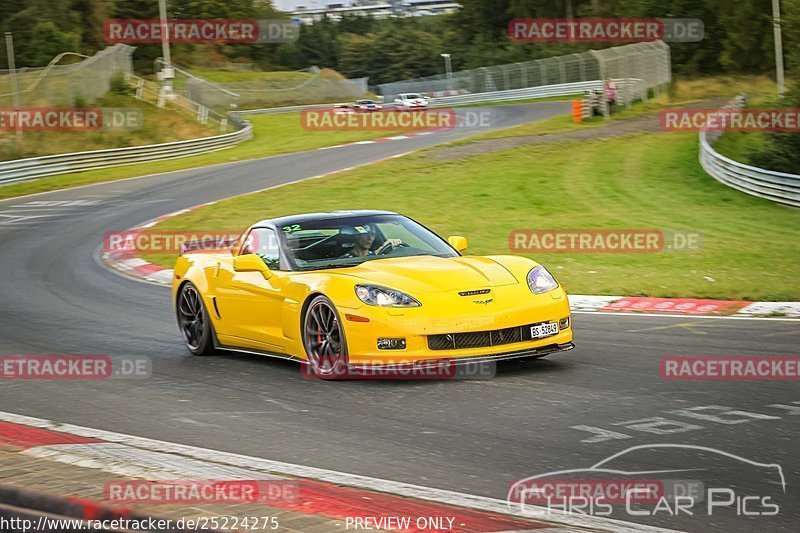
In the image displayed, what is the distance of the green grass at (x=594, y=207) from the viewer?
14500 mm

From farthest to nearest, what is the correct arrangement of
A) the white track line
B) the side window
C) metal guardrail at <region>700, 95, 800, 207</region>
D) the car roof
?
metal guardrail at <region>700, 95, 800, 207</region>
the car roof
the side window
the white track line

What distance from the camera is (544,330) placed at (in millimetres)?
8242

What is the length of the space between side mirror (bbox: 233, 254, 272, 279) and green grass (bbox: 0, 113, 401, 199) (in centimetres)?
2332

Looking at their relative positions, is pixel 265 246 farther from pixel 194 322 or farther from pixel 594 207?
pixel 594 207

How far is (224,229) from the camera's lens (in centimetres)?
2195

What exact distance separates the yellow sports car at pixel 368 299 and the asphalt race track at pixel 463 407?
229 millimetres

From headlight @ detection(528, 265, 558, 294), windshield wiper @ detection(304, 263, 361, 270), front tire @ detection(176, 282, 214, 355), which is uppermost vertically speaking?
windshield wiper @ detection(304, 263, 361, 270)

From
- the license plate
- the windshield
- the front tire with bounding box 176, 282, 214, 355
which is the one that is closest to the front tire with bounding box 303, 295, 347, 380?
the windshield

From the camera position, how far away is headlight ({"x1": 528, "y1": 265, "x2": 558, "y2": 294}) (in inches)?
333

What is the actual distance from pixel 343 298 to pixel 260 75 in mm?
77557

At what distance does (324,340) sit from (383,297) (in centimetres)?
60

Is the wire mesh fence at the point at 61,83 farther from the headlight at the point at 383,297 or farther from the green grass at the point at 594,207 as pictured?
the headlight at the point at 383,297

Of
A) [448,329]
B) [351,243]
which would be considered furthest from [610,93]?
[448,329]

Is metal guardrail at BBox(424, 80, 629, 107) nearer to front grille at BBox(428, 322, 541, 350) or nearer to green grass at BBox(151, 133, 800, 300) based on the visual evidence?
green grass at BBox(151, 133, 800, 300)
